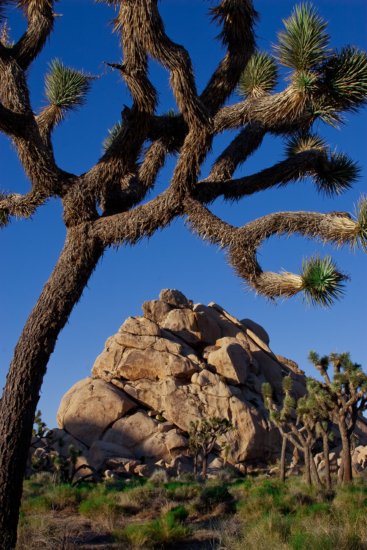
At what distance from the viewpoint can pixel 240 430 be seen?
34531 mm

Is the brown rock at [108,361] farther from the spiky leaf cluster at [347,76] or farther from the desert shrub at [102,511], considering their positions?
the spiky leaf cluster at [347,76]

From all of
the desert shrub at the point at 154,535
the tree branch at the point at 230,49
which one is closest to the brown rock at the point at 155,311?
the desert shrub at the point at 154,535

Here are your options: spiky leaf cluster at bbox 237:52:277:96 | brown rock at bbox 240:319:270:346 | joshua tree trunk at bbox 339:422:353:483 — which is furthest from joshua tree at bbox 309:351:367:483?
brown rock at bbox 240:319:270:346

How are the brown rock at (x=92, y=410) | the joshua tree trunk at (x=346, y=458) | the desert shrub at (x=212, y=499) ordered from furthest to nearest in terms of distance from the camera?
the brown rock at (x=92, y=410) < the joshua tree trunk at (x=346, y=458) < the desert shrub at (x=212, y=499)

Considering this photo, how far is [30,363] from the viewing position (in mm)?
7727

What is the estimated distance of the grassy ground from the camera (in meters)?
7.83

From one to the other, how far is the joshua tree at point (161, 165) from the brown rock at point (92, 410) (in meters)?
25.3

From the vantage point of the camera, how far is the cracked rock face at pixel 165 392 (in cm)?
3297

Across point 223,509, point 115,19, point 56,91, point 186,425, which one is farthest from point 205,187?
point 186,425

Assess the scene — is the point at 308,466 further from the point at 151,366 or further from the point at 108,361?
the point at 108,361

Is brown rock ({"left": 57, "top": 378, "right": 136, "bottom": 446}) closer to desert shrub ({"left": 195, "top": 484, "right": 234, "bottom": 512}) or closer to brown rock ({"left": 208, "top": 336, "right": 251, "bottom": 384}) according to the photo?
brown rock ({"left": 208, "top": 336, "right": 251, "bottom": 384})

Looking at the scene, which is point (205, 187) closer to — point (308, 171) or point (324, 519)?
point (308, 171)

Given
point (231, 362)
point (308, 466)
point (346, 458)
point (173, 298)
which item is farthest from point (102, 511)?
point (173, 298)

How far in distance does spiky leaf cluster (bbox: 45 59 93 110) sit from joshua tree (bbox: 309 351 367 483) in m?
14.1
